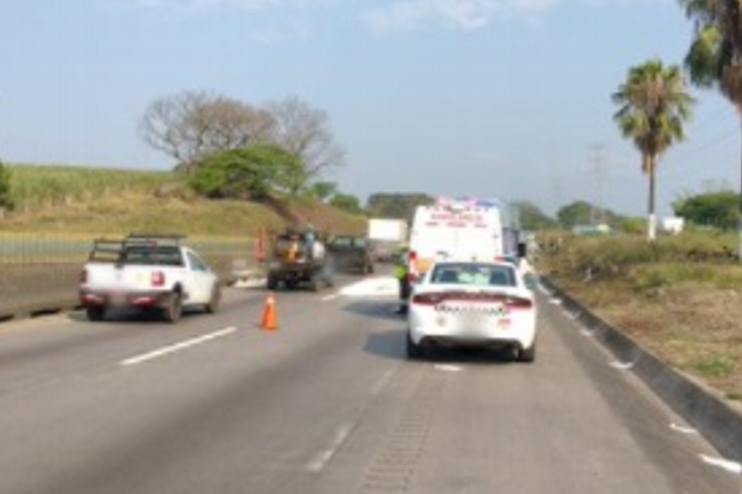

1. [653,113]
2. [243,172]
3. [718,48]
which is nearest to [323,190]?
[243,172]

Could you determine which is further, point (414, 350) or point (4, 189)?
point (4, 189)

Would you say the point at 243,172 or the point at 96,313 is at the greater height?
the point at 243,172

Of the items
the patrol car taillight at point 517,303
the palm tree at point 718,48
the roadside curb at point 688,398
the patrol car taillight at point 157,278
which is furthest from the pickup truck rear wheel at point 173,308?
the palm tree at point 718,48

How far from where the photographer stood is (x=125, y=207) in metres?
88.7

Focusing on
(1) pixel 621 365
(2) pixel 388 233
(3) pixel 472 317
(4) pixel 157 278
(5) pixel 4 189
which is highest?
(5) pixel 4 189

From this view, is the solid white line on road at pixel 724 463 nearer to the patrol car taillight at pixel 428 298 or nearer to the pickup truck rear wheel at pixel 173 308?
the patrol car taillight at pixel 428 298

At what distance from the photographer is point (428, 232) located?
1134 inches

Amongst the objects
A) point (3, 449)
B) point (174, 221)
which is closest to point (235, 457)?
point (3, 449)

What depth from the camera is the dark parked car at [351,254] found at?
54.2 meters

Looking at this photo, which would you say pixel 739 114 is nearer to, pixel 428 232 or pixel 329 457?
pixel 428 232

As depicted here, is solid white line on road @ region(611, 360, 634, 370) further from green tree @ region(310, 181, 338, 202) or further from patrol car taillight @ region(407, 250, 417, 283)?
green tree @ region(310, 181, 338, 202)

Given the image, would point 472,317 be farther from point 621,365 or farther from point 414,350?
point 621,365

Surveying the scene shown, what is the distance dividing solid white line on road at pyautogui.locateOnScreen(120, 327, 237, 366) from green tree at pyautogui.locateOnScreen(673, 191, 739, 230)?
4529 inches

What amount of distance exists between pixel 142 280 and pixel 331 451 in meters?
14.5
